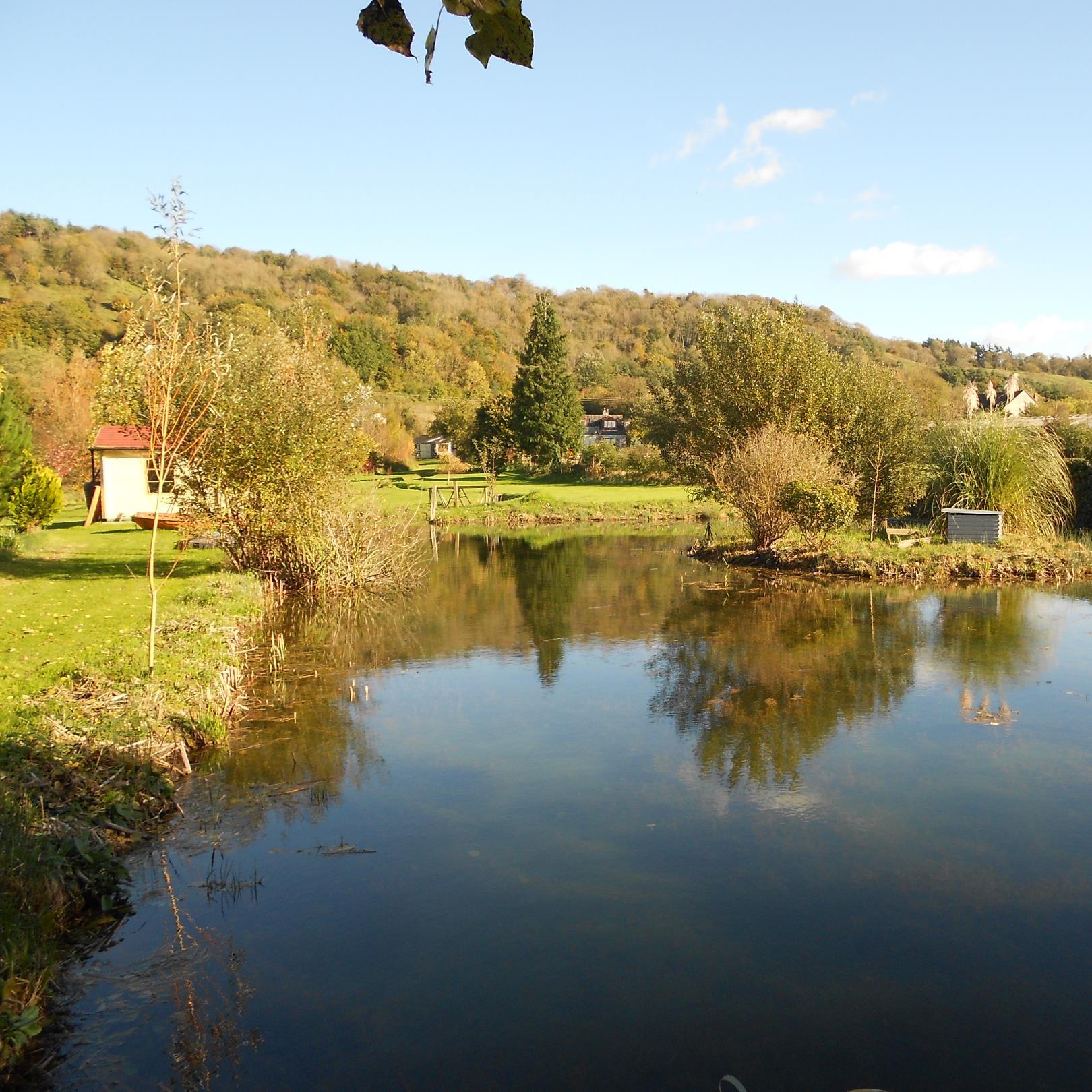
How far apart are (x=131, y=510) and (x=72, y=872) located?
3155 cm

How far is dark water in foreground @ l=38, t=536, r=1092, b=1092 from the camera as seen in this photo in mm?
5305

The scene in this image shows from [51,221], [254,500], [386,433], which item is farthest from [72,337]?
[254,500]

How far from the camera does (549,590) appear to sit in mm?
22156

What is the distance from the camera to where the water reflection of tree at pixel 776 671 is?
415 inches

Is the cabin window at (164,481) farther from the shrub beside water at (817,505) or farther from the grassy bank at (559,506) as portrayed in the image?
the shrub beside water at (817,505)

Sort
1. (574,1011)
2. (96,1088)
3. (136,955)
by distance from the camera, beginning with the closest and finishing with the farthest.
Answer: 1. (96,1088)
2. (574,1011)
3. (136,955)

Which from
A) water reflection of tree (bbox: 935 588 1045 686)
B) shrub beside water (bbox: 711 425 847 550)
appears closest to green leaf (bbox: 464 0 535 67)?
water reflection of tree (bbox: 935 588 1045 686)

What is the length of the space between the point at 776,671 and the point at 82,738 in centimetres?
917

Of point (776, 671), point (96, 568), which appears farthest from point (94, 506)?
point (776, 671)

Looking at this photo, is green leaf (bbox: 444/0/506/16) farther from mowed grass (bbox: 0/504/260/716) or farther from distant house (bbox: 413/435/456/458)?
distant house (bbox: 413/435/456/458)

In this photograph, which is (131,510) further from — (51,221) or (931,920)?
(51,221)

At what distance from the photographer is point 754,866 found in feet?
24.7

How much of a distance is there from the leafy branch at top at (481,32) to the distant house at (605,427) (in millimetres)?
77985

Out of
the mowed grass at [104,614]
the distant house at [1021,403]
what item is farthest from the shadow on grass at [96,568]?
the distant house at [1021,403]
